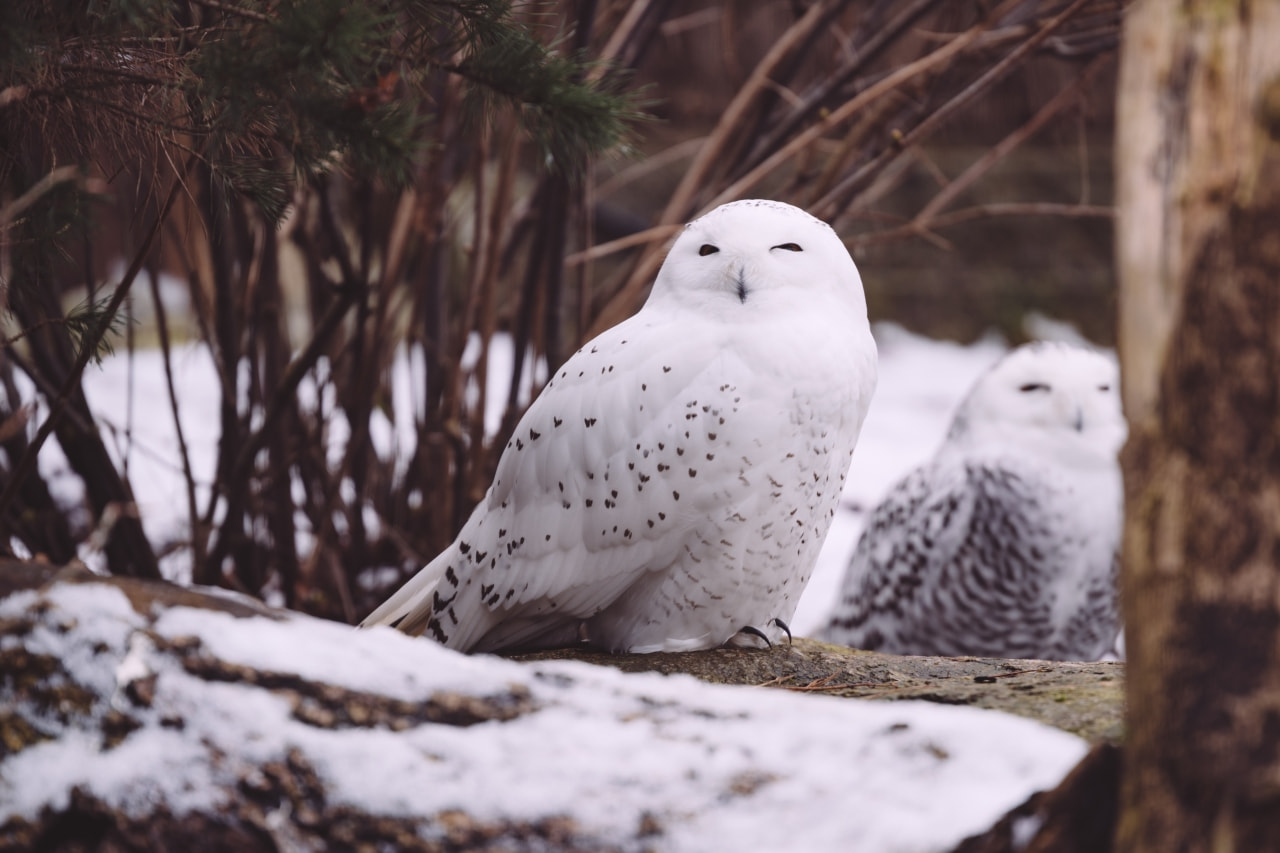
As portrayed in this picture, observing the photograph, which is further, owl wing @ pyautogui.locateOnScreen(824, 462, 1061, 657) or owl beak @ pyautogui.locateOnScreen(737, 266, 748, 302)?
owl wing @ pyautogui.locateOnScreen(824, 462, 1061, 657)

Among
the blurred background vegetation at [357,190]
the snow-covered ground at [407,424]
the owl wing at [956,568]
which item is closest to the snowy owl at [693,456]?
the blurred background vegetation at [357,190]

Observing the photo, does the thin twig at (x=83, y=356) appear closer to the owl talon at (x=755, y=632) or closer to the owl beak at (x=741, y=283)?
the owl beak at (x=741, y=283)

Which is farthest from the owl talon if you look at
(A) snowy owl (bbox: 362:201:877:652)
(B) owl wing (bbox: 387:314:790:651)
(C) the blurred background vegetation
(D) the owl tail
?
(C) the blurred background vegetation

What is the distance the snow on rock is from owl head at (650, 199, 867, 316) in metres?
0.73

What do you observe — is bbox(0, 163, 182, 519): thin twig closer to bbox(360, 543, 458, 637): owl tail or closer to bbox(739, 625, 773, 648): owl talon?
bbox(360, 543, 458, 637): owl tail

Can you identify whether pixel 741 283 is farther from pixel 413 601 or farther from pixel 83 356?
pixel 83 356

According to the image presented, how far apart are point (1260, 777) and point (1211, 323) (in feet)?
1.19

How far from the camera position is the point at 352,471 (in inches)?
115

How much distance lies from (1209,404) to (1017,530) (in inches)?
84.2

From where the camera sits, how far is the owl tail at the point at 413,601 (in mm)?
2020

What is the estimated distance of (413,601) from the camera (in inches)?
80.6

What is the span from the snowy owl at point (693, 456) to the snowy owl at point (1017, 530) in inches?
50.6

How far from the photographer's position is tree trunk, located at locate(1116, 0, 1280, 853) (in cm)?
93

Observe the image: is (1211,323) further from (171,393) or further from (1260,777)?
(171,393)
